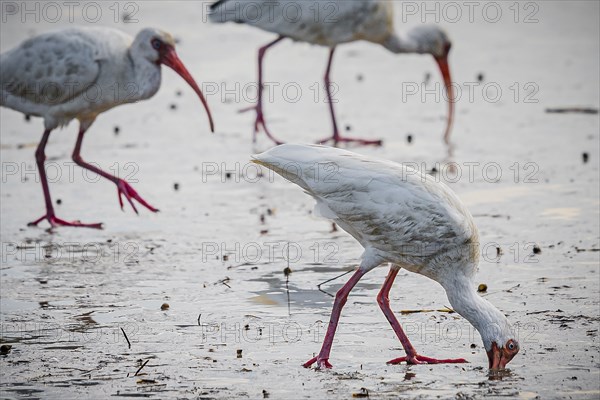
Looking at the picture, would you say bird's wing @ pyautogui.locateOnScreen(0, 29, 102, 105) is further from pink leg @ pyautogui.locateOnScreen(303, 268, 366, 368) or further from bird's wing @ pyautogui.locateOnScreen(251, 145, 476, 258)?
pink leg @ pyautogui.locateOnScreen(303, 268, 366, 368)

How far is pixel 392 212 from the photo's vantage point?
669cm

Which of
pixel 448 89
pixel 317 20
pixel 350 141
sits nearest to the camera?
pixel 350 141

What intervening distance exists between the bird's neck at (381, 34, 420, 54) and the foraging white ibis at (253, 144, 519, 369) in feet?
20.6

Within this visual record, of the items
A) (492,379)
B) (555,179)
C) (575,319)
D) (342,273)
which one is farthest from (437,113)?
(492,379)

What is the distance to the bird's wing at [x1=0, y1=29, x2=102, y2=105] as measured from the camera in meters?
9.66

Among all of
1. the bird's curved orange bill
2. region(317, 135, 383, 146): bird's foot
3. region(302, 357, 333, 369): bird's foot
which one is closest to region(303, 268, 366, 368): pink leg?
region(302, 357, 333, 369): bird's foot

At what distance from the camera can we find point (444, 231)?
21.8ft

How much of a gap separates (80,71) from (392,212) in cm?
386

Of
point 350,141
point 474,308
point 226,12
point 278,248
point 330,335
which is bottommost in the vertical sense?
point 330,335

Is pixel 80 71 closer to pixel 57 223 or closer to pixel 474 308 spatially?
pixel 57 223

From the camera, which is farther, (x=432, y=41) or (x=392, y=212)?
(x=432, y=41)

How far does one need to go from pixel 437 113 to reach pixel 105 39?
444 centimetres

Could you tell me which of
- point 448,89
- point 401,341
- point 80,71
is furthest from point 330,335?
point 448,89

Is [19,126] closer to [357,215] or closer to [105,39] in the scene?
[105,39]
